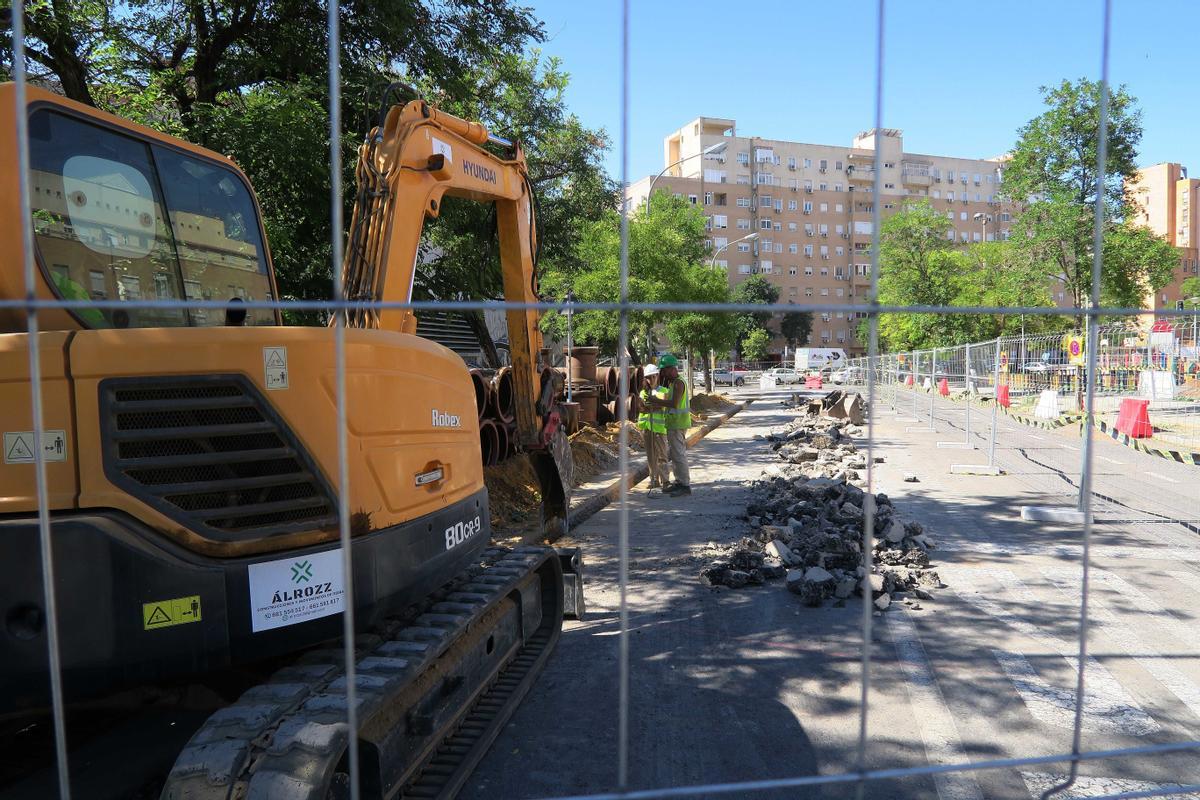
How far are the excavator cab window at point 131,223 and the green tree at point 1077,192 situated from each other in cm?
355

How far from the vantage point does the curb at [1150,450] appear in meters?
11.0

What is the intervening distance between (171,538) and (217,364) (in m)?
0.59

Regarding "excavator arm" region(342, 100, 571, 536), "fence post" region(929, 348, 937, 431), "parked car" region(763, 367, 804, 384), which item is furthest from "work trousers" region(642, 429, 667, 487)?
"parked car" region(763, 367, 804, 384)

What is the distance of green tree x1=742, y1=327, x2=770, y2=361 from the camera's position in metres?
54.7

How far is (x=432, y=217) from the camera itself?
540cm

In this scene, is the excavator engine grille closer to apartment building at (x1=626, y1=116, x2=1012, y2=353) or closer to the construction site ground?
apartment building at (x1=626, y1=116, x2=1012, y2=353)

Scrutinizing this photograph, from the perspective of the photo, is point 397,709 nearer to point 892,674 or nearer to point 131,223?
point 131,223

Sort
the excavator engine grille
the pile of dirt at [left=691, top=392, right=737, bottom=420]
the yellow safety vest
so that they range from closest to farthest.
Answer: the excavator engine grille < the yellow safety vest < the pile of dirt at [left=691, top=392, right=737, bottom=420]

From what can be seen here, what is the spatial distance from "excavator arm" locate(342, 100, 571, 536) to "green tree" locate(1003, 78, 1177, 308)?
3.72m

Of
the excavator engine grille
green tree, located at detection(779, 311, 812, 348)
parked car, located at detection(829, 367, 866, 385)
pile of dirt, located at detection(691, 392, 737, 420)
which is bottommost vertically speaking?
pile of dirt, located at detection(691, 392, 737, 420)

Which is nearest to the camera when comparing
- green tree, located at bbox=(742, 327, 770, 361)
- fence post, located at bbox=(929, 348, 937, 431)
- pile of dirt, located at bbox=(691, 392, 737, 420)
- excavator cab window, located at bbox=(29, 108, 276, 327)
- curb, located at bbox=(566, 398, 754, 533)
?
excavator cab window, located at bbox=(29, 108, 276, 327)

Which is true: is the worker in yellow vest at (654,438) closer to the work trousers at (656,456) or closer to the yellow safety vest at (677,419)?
the work trousers at (656,456)

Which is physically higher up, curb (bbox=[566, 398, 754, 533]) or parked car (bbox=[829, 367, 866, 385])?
parked car (bbox=[829, 367, 866, 385])

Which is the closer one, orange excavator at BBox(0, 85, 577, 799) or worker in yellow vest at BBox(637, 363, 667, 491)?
orange excavator at BBox(0, 85, 577, 799)
